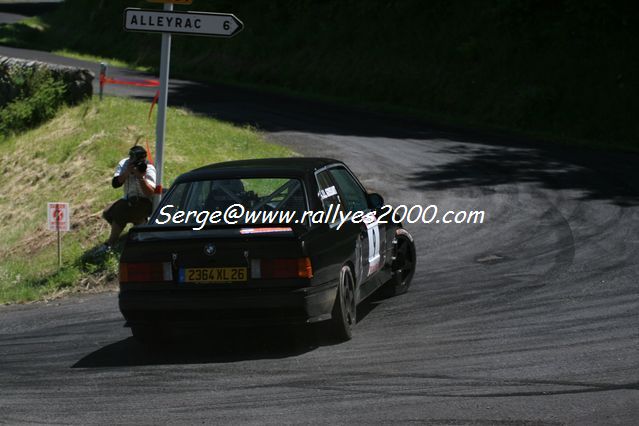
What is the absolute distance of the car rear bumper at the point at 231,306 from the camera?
27.2 ft

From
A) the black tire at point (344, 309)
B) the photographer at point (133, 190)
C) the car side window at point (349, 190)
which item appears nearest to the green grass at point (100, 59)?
the photographer at point (133, 190)

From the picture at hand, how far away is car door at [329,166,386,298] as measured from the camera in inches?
380

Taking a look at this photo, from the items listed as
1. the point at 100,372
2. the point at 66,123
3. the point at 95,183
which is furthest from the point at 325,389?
the point at 66,123

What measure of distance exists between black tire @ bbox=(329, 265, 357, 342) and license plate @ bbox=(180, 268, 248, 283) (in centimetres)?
86

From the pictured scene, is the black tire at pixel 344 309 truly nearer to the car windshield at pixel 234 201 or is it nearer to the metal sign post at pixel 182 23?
the car windshield at pixel 234 201

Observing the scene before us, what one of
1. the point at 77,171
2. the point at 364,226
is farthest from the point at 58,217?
the point at 364,226

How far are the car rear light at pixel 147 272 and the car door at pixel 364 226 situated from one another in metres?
1.91

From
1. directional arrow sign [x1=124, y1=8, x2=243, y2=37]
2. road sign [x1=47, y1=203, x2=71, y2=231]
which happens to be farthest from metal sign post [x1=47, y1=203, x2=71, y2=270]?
directional arrow sign [x1=124, y1=8, x2=243, y2=37]

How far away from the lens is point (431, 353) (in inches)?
326

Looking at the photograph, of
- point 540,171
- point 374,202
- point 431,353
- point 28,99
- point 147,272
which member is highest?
point 374,202

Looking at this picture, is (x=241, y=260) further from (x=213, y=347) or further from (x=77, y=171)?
(x=77, y=171)

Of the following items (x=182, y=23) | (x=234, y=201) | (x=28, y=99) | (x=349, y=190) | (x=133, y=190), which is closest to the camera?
(x=234, y=201)

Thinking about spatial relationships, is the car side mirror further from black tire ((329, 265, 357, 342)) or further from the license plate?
the license plate

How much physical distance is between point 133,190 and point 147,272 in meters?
4.67
